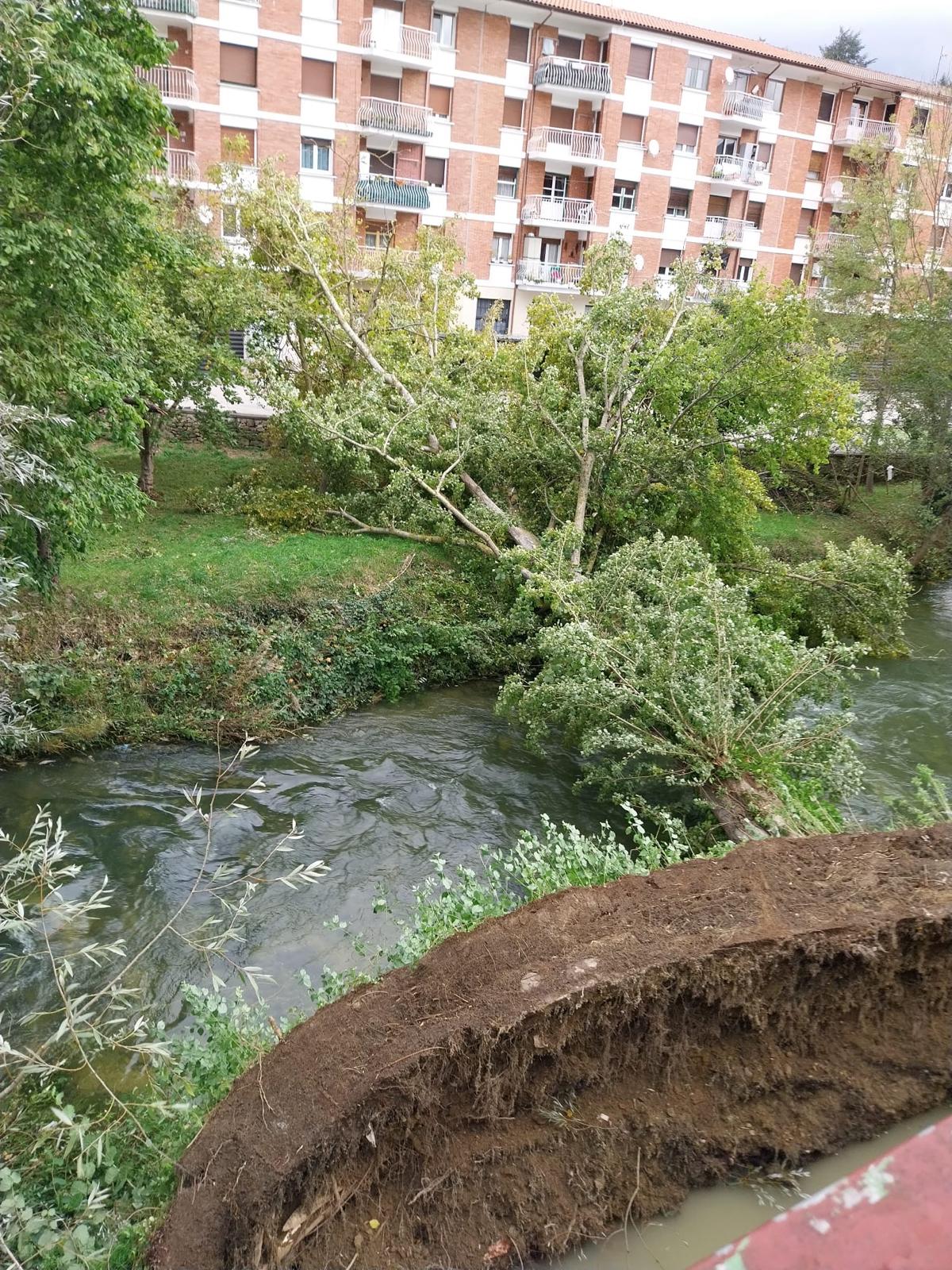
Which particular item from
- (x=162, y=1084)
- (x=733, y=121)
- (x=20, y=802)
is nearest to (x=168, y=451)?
(x=20, y=802)

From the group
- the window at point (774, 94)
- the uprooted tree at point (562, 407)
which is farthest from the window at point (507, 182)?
the uprooted tree at point (562, 407)

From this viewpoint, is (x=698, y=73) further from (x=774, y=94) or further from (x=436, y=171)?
(x=436, y=171)

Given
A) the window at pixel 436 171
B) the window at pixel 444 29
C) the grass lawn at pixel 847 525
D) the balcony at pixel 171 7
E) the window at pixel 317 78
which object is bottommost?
the grass lawn at pixel 847 525

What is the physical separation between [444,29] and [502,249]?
7401 mm

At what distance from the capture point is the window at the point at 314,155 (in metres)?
26.5

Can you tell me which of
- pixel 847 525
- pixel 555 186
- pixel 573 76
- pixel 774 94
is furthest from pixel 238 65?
pixel 847 525

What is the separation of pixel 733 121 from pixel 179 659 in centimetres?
3394

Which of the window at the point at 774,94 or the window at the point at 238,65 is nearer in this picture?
the window at the point at 238,65

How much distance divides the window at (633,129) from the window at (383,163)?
960 cm

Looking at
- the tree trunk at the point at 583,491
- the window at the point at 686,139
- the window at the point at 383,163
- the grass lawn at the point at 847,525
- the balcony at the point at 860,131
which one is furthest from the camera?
the balcony at the point at 860,131

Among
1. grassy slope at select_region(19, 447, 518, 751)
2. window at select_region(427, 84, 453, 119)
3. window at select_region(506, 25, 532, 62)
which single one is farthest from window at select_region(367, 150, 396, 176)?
grassy slope at select_region(19, 447, 518, 751)

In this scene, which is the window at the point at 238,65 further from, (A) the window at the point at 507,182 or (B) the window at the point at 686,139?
(B) the window at the point at 686,139

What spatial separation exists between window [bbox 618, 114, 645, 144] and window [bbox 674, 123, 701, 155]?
1.70m

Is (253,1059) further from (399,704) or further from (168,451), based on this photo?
(168,451)
